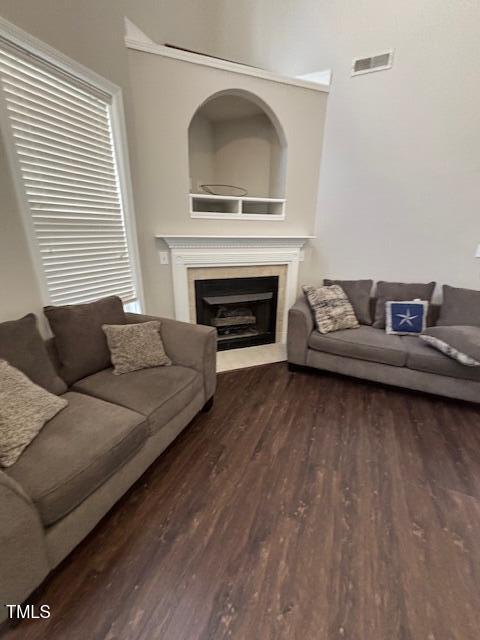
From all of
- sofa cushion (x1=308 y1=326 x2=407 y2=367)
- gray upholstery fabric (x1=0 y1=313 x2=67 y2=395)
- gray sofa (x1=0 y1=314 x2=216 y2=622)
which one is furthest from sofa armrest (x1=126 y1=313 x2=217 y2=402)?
sofa cushion (x1=308 y1=326 x2=407 y2=367)

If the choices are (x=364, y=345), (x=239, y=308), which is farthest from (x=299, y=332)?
(x=239, y=308)

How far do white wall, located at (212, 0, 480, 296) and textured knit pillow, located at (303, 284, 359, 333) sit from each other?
0.60 metres

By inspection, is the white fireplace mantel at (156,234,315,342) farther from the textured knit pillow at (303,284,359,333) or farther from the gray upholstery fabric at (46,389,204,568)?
the gray upholstery fabric at (46,389,204,568)

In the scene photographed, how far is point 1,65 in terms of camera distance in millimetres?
1433

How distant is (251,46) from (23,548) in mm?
4184

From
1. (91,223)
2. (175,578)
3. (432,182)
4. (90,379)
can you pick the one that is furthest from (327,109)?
(175,578)

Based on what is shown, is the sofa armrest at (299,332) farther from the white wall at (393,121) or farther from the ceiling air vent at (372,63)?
the ceiling air vent at (372,63)

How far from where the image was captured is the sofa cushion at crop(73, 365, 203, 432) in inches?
59.1

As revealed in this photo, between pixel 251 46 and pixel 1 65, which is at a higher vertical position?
pixel 251 46

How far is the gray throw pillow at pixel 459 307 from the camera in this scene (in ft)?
7.79

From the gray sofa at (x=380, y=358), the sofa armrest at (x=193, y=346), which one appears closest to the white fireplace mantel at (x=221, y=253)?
the gray sofa at (x=380, y=358)

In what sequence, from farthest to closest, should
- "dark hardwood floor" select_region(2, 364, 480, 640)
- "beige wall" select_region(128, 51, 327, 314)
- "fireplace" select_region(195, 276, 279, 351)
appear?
1. "fireplace" select_region(195, 276, 279, 351)
2. "beige wall" select_region(128, 51, 327, 314)
3. "dark hardwood floor" select_region(2, 364, 480, 640)

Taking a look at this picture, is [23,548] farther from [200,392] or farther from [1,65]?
[1,65]

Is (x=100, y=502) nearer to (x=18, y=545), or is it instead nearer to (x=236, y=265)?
(x=18, y=545)
